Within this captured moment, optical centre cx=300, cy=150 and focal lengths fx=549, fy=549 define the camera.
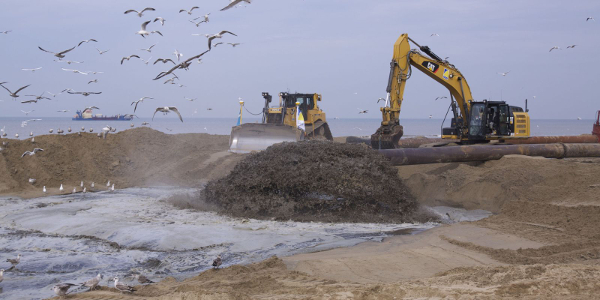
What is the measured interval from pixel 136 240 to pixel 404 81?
34.4 ft

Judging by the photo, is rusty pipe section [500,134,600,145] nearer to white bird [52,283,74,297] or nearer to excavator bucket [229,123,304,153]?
excavator bucket [229,123,304,153]

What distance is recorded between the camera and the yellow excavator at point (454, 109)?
16078 mm

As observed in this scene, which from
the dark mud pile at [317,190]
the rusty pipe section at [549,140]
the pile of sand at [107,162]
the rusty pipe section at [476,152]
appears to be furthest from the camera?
the rusty pipe section at [549,140]

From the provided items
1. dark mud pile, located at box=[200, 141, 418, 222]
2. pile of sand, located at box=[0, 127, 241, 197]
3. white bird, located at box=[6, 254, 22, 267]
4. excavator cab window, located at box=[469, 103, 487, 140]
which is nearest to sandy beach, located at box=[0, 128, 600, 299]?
pile of sand, located at box=[0, 127, 241, 197]

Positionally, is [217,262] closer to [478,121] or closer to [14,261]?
[14,261]

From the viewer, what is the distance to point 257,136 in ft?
57.3

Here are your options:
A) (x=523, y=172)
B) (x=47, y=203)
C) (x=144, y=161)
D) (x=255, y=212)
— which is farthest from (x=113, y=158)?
(x=523, y=172)


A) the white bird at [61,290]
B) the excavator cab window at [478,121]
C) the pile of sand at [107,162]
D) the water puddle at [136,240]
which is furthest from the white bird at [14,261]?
the excavator cab window at [478,121]

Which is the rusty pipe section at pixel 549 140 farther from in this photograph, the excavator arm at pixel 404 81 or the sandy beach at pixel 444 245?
the sandy beach at pixel 444 245

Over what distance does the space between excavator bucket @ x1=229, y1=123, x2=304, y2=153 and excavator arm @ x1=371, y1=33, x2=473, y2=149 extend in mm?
2806

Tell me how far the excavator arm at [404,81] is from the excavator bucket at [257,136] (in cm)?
281

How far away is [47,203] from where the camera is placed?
11.8 meters

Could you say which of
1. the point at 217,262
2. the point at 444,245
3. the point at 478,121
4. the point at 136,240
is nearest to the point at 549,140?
the point at 478,121

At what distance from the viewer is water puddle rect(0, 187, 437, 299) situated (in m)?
6.70
